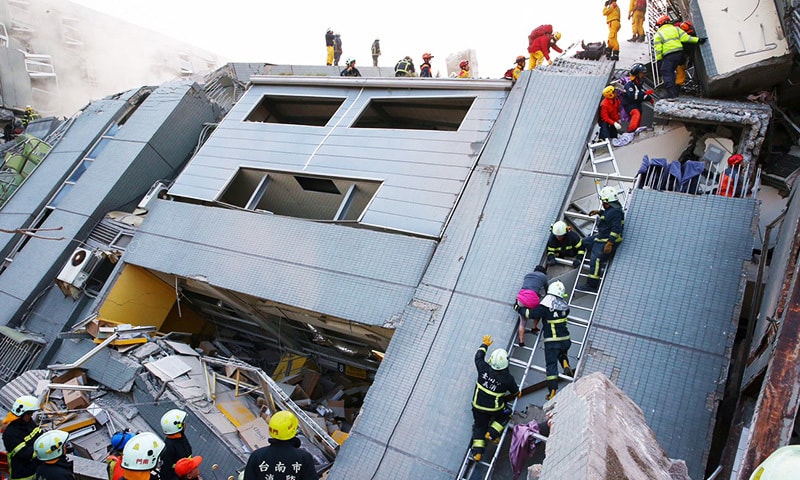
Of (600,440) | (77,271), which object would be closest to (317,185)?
(77,271)

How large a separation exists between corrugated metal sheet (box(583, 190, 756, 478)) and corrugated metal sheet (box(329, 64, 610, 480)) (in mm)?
1124

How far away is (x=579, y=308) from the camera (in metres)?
6.37

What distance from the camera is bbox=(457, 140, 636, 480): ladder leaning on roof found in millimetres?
5531

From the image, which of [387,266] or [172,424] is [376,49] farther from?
[172,424]

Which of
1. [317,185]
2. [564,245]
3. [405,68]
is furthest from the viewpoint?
[405,68]

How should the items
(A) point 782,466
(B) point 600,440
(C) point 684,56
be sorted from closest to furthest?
(A) point 782,466 < (B) point 600,440 < (C) point 684,56

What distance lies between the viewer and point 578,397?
323 cm

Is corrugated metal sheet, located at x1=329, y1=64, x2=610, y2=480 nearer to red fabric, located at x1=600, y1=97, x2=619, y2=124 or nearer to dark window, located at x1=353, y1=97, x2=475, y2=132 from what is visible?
red fabric, located at x1=600, y1=97, x2=619, y2=124

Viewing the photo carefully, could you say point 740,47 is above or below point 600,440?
above

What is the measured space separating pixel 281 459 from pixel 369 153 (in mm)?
6289

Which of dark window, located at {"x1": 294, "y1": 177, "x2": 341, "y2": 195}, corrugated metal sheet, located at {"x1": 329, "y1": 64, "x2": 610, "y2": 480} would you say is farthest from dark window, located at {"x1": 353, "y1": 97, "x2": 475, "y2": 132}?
corrugated metal sheet, located at {"x1": 329, "y1": 64, "x2": 610, "y2": 480}

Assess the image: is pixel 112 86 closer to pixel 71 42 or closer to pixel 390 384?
pixel 71 42

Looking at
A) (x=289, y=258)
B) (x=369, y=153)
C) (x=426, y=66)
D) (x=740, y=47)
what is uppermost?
(x=426, y=66)

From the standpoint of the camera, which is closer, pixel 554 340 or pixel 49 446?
pixel 49 446
